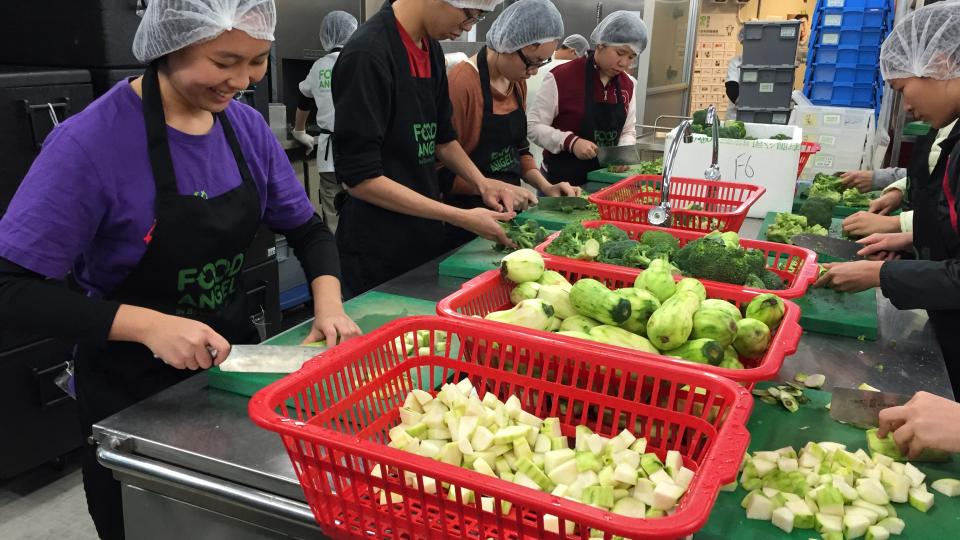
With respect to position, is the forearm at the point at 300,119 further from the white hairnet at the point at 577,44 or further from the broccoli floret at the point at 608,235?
the broccoli floret at the point at 608,235

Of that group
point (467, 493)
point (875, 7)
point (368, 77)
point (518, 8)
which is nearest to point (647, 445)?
point (467, 493)

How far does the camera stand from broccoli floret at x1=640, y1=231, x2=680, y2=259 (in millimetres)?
1854

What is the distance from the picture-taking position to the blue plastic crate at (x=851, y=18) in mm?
5629

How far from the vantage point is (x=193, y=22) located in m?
1.42

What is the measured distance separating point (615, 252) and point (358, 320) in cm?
71

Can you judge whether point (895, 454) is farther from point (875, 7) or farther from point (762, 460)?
point (875, 7)

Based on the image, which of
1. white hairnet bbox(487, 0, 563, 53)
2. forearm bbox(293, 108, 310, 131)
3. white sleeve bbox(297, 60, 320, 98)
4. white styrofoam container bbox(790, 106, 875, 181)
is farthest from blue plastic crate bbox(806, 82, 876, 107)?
forearm bbox(293, 108, 310, 131)

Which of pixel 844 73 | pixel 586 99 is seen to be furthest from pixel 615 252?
pixel 844 73

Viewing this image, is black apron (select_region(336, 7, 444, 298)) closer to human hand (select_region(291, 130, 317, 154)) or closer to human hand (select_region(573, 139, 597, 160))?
human hand (select_region(573, 139, 597, 160))

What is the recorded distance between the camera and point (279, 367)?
58.1 inches

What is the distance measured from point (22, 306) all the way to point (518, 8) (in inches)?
104

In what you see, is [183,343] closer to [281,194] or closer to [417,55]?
[281,194]

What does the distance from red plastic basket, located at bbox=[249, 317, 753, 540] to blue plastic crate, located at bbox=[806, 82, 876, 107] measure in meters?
5.58

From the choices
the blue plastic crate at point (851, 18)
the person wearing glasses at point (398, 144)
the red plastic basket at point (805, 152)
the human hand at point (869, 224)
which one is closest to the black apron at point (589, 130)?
the red plastic basket at point (805, 152)
